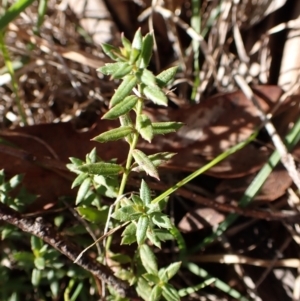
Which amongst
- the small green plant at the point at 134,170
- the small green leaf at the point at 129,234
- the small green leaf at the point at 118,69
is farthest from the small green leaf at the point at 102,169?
the small green leaf at the point at 118,69

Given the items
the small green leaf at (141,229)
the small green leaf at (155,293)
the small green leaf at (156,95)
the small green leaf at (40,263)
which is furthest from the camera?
the small green leaf at (40,263)

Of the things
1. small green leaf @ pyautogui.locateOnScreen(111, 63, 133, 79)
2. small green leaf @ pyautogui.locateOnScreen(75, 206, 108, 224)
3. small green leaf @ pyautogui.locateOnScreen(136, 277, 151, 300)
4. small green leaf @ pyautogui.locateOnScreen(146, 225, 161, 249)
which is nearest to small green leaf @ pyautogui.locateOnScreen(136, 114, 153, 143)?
small green leaf @ pyautogui.locateOnScreen(111, 63, 133, 79)

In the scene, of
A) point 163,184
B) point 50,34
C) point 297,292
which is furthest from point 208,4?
point 297,292

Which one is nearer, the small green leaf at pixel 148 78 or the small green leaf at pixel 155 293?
the small green leaf at pixel 148 78

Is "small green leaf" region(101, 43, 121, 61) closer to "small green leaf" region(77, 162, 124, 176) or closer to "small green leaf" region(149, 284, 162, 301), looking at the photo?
"small green leaf" region(77, 162, 124, 176)

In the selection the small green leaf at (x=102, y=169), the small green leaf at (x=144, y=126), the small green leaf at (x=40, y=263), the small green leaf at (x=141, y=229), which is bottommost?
the small green leaf at (x=40, y=263)

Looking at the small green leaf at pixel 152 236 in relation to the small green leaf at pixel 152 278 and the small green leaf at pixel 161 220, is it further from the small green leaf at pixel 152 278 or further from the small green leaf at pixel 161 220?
the small green leaf at pixel 152 278

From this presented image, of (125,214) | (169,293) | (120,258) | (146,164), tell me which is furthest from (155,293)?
(146,164)

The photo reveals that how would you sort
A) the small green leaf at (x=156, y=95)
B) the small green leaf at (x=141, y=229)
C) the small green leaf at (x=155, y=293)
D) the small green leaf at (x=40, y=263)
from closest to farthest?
the small green leaf at (x=156, y=95) → the small green leaf at (x=141, y=229) → the small green leaf at (x=155, y=293) → the small green leaf at (x=40, y=263)

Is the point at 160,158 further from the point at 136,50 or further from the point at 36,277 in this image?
the point at 36,277
